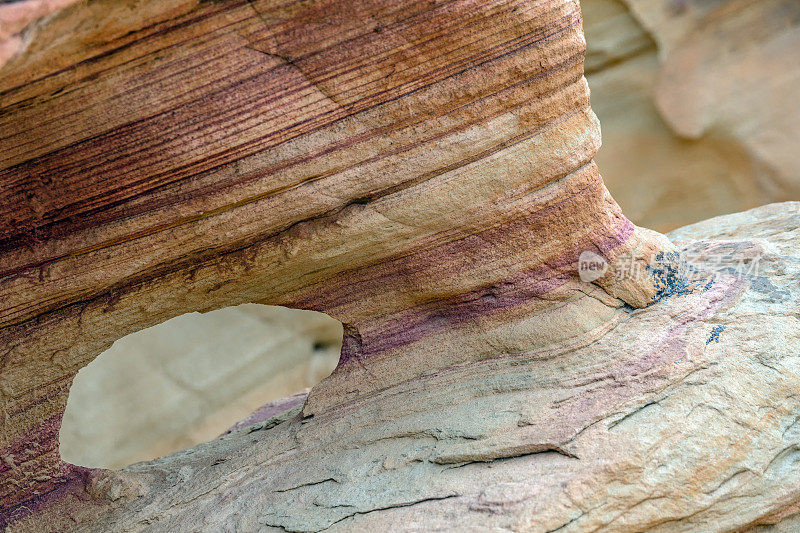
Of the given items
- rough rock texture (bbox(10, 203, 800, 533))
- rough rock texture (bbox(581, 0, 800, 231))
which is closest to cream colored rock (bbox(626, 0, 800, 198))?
rough rock texture (bbox(581, 0, 800, 231))

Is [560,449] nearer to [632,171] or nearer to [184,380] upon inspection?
[184,380]

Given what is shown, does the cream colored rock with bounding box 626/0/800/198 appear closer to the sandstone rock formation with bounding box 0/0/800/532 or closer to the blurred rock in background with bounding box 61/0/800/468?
the blurred rock in background with bounding box 61/0/800/468

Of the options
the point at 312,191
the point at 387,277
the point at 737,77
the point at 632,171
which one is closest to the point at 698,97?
the point at 737,77

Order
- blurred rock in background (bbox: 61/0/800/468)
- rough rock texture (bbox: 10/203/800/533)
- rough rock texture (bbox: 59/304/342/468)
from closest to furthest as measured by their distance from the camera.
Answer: rough rock texture (bbox: 10/203/800/533) → rough rock texture (bbox: 59/304/342/468) → blurred rock in background (bbox: 61/0/800/468)

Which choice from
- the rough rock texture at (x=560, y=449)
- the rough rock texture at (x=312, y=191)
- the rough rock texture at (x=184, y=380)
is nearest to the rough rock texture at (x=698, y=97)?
the rough rock texture at (x=184, y=380)

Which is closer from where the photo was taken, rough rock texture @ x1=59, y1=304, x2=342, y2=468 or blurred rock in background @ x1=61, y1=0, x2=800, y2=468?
rough rock texture @ x1=59, y1=304, x2=342, y2=468

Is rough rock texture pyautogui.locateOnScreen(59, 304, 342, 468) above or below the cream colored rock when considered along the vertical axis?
below
